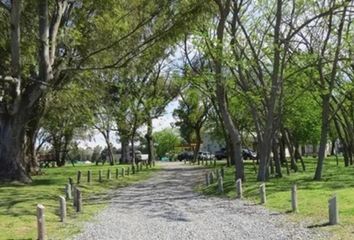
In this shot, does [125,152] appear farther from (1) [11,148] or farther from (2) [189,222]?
(2) [189,222]

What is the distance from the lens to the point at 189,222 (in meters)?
15.8

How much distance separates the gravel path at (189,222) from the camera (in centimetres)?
1332

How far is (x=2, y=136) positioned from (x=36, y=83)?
4130mm

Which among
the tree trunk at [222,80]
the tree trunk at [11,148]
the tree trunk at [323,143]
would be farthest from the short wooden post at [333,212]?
the tree trunk at [11,148]

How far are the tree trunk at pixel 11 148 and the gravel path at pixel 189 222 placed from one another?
861 cm

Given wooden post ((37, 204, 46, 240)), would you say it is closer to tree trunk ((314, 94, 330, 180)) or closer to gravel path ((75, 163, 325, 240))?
gravel path ((75, 163, 325, 240))

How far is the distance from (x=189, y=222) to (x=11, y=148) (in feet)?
53.8

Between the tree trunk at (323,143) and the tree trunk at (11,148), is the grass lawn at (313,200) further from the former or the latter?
the tree trunk at (11,148)

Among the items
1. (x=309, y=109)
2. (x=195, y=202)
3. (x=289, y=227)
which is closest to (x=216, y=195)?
(x=195, y=202)

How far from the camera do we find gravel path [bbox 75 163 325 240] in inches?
524

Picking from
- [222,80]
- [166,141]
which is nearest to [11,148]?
[222,80]

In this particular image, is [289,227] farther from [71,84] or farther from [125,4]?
[71,84]

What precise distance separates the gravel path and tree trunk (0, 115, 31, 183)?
28.2ft

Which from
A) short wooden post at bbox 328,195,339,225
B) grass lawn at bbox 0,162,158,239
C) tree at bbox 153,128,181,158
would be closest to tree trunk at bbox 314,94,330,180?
grass lawn at bbox 0,162,158,239
